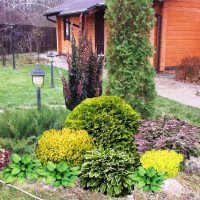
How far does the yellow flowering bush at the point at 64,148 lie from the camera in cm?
318

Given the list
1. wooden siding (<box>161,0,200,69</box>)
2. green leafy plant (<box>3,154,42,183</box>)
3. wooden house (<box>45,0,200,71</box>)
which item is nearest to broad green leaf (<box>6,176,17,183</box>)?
green leafy plant (<box>3,154,42,183</box>)

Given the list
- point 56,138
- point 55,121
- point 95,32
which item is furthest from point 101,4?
point 56,138

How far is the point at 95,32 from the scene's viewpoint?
1555 centimetres

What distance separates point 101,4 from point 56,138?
1031 cm

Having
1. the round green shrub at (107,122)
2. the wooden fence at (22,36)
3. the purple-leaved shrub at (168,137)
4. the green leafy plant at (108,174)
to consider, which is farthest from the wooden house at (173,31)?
the green leafy plant at (108,174)

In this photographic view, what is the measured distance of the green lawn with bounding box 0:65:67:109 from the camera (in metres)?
7.20

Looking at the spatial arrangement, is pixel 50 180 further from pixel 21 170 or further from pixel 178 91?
pixel 178 91

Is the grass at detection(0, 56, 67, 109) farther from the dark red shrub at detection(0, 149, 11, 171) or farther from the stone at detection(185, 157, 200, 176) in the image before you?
the stone at detection(185, 157, 200, 176)

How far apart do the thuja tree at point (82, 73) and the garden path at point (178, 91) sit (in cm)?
330

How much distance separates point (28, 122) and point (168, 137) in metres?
1.93

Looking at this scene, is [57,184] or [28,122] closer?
[57,184]

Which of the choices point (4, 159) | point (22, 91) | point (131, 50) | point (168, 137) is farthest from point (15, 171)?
point (22, 91)

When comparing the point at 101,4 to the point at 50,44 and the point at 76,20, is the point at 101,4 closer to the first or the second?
the point at 76,20

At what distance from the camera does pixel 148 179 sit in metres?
2.77
